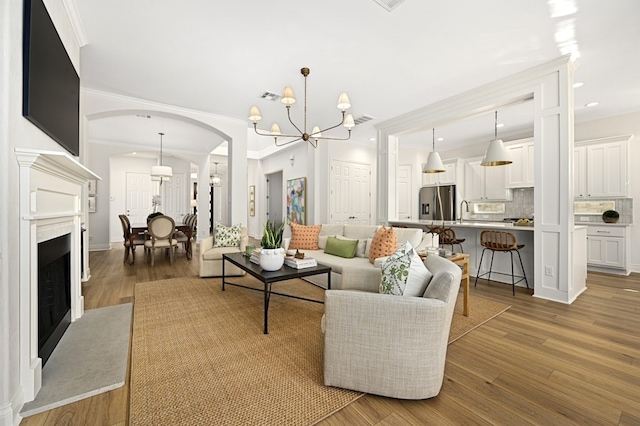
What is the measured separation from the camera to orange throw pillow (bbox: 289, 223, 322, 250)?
15.2 ft

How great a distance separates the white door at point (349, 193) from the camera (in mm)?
7004

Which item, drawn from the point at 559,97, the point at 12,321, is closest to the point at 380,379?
the point at 12,321

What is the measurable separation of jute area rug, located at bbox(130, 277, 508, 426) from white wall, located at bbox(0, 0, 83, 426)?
0.56 m

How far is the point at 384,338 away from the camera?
1607 millimetres

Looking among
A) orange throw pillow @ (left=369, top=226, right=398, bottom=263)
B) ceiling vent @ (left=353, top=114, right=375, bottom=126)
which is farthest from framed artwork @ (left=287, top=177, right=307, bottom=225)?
orange throw pillow @ (left=369, top=226, right=398, bottom=263)

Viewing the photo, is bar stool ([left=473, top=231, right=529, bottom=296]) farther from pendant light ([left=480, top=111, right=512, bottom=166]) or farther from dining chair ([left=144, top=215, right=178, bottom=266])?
dining chair ([left=144, top=215, right=178, bottom=266])

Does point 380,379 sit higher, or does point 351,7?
point 351,7

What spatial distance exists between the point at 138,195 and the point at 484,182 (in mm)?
9714

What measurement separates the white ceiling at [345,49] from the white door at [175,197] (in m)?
5.16

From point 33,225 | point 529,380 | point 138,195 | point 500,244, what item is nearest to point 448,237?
point 500,244

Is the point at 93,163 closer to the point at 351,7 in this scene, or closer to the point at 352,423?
the point at 351,7

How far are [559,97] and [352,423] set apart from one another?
4.07m

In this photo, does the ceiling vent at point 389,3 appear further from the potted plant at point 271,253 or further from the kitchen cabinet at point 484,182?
the kitchen cabinet at point 484,182

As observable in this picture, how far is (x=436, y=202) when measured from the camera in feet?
24.5
